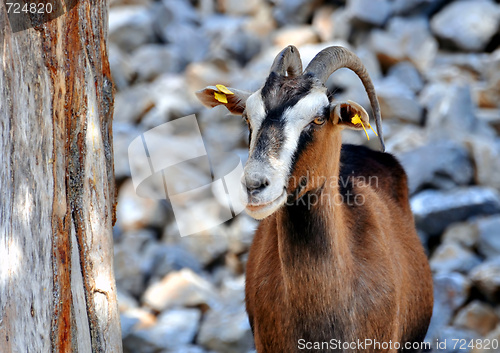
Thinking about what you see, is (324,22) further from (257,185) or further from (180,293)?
(257,185)

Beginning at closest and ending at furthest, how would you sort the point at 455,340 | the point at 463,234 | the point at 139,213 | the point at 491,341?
the point at 491,341 < the point at 455,340 < the point at 463,234 < the point at 139,213

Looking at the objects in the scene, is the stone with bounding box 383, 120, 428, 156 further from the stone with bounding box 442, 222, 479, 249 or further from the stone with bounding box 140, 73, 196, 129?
the stone with bounding box 140, 73, 196, 129

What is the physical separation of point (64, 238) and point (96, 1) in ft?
4.50

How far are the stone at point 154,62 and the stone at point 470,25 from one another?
4.33m

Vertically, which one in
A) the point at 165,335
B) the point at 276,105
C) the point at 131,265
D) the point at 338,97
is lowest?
the point at 165,335

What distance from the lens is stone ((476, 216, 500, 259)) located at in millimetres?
7035

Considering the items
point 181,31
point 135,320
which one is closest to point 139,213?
point 135,320

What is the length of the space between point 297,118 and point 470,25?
7.72 m

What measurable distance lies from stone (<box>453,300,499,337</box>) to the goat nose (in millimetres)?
3515

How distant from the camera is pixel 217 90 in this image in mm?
→ 4262

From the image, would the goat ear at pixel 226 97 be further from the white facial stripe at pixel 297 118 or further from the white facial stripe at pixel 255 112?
the white facial stripe at pixel 297 118

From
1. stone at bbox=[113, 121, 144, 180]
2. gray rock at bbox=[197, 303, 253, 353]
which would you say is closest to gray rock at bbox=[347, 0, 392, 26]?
stone at bbox=[113, 121, 144, 180]

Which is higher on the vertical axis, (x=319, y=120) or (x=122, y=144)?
(x=319, y=120)

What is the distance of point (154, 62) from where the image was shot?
11547 millimetres
